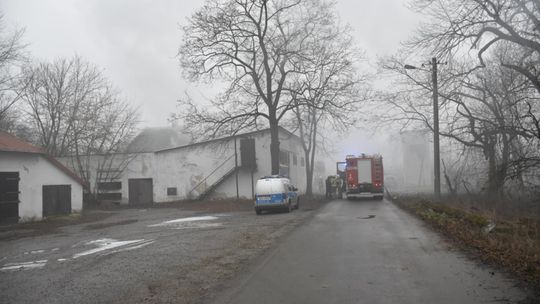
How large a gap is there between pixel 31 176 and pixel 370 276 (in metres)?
Result: 22.8

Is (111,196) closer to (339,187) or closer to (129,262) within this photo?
(339,187)

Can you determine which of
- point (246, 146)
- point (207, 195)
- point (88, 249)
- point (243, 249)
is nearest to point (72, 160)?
point (207, 195)

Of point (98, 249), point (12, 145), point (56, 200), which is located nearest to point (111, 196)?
point (56, 200)

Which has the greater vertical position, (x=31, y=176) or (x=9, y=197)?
(x=31, y=176)

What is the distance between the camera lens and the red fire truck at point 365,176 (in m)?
36.4

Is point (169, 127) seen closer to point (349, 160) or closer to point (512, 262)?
point (349, 160)

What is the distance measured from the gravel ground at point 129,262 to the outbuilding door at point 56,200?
29.2ft

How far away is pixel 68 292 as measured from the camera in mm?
8055

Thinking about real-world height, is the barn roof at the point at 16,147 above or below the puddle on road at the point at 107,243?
above

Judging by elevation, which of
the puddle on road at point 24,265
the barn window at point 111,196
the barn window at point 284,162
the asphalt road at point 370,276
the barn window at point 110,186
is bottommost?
the puddle on road at point 24,265

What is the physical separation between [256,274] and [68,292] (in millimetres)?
3117

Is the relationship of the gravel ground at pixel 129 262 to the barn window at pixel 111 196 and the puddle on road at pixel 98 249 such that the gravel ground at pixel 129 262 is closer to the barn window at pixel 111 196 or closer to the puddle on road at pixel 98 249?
the puddle on road at pixel 98 249

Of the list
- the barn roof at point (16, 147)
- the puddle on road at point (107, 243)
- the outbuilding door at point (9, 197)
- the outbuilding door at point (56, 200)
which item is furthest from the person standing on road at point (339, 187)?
the puddle on road at point (107, 243)

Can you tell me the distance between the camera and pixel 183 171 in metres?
39.9
